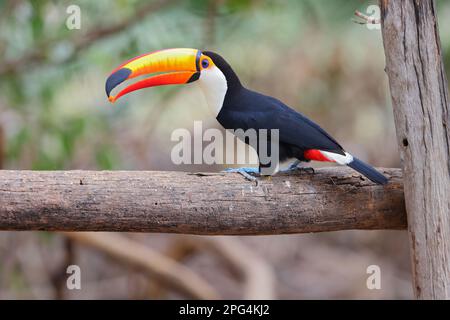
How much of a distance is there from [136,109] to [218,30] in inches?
57.8

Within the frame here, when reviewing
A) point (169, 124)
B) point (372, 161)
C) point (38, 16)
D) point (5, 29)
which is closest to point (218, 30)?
point (38, 16)

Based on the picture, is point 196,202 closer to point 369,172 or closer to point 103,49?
point 369,172

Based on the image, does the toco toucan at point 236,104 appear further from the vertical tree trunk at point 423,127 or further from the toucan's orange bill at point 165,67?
the vertical tree trunk at point 423,127

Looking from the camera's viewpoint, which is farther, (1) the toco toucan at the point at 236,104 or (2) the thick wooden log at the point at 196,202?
(1) the toco toucan at the point at 236,104

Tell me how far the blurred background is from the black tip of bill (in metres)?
1.71

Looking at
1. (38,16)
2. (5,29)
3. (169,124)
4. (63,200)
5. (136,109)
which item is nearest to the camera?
(63,200)

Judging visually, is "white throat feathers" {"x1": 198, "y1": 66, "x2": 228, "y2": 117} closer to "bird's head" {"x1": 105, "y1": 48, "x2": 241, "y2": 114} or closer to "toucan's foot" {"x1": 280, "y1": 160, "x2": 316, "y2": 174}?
"bird's head" {"x1": 105, "y1": 48, "x2": 241, "y2": 114}

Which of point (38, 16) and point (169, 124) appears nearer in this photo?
point (38, 16)

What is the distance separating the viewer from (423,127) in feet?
7.30

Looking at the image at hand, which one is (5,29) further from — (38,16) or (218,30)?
(218,30)

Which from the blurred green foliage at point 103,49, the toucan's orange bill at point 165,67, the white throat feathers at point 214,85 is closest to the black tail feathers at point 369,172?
the white throat feathers at point 214,85

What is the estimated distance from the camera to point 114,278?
6.32 m

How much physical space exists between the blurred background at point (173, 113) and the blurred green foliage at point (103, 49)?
0.01 metres

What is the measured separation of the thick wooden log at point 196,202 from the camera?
86.5 inches
